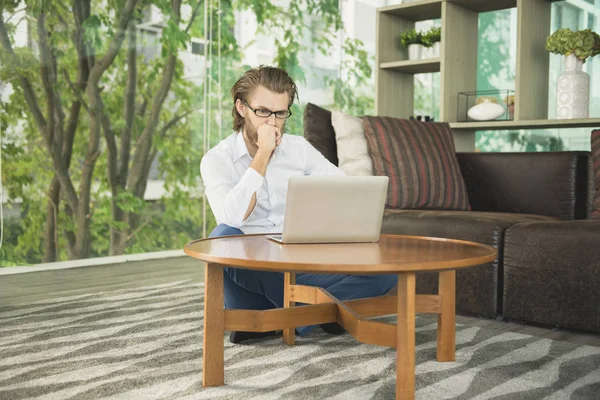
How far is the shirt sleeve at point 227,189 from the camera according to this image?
Answer: 1.98 meters

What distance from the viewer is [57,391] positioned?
5.47 feet

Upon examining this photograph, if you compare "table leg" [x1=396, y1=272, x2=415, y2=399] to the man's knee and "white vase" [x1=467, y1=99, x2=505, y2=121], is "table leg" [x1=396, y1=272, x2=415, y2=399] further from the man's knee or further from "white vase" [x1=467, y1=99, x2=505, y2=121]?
"white vase" [x1=467, y1=99, x2=505, y2=121]

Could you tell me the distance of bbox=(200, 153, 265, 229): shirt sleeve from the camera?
198cm

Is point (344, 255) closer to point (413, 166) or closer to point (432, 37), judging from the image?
point (413, 166)

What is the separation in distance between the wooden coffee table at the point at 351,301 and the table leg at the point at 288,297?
0.03m

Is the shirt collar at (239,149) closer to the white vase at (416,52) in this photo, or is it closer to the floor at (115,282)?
the floor at (115,282)

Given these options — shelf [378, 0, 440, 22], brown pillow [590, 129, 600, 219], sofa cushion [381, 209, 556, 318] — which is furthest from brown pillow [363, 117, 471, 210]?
shelf [378, 0, 440, 22]

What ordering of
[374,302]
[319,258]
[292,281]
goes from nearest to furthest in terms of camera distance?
[319,258]
[374,302]
[292,281]

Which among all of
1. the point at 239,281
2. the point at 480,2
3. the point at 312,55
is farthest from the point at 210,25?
the point at 239,281

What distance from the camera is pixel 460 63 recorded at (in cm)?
405

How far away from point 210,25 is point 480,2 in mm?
1829

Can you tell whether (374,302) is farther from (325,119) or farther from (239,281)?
(325,119)

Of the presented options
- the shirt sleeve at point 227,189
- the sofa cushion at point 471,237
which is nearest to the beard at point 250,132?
the shirt sleeve at point 227,189

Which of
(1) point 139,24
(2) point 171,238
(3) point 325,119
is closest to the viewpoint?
(3) point 325,119
